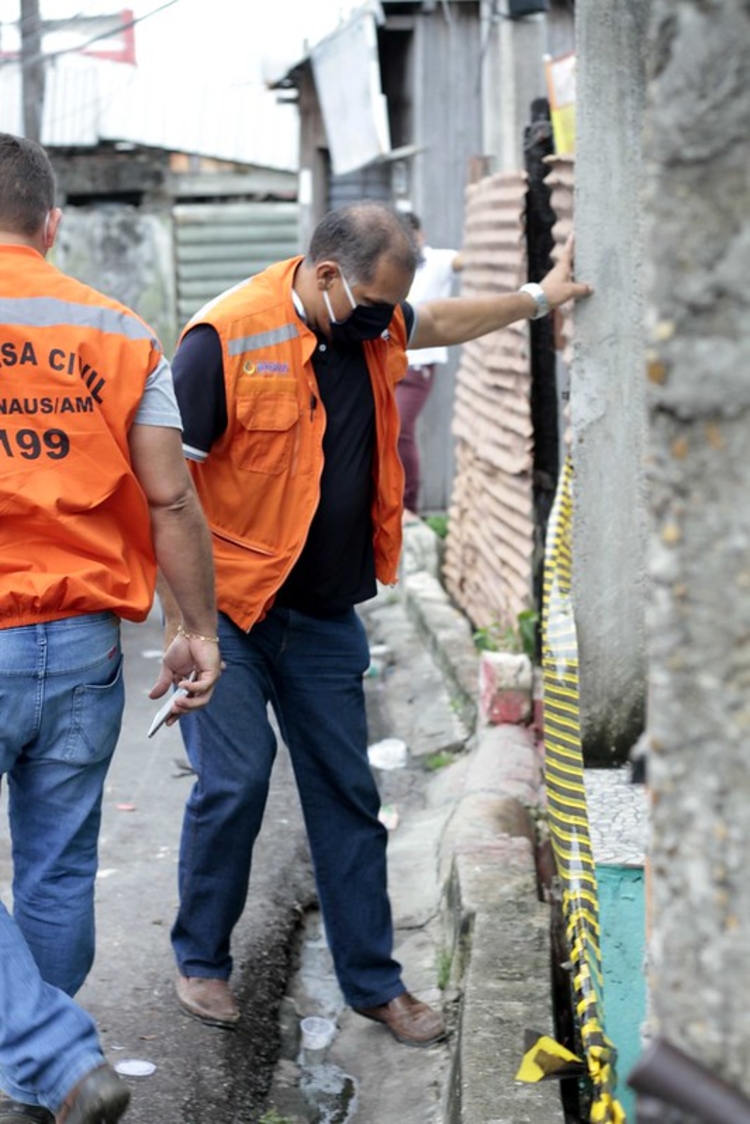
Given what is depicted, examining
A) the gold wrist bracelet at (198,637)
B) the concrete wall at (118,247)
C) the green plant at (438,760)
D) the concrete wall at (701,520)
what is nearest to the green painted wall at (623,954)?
the gold wrist bracelet at (198,637)

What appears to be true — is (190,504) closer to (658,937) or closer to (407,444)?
(658,937)

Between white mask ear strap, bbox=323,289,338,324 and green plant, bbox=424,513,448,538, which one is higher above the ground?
white mask ear strap, bbox=323,289,338,324

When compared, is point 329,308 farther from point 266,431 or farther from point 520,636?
point 520,636

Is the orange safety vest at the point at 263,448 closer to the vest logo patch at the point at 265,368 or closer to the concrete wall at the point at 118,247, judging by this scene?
the vest logo patch at the point at 265,368

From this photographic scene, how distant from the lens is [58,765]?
3379mm

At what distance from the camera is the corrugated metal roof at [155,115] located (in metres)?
20.1

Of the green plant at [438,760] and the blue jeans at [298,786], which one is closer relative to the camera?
the blue jeans at [298,786]

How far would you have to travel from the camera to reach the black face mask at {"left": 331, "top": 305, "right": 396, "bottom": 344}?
12.8 ft

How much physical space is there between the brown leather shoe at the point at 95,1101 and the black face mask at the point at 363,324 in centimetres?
178

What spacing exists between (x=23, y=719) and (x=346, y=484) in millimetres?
1082

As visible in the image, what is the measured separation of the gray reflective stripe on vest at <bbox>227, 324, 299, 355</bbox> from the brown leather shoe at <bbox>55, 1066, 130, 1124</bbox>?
1.65 m

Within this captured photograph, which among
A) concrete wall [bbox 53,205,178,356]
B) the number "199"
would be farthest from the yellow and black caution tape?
concrete wall [bbox 53,205,178,356]

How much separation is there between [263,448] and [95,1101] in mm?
1549

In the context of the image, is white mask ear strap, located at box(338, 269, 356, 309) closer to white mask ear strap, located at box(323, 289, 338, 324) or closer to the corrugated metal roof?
white mask ear strap, located at box(323, 289, 338, 324)
